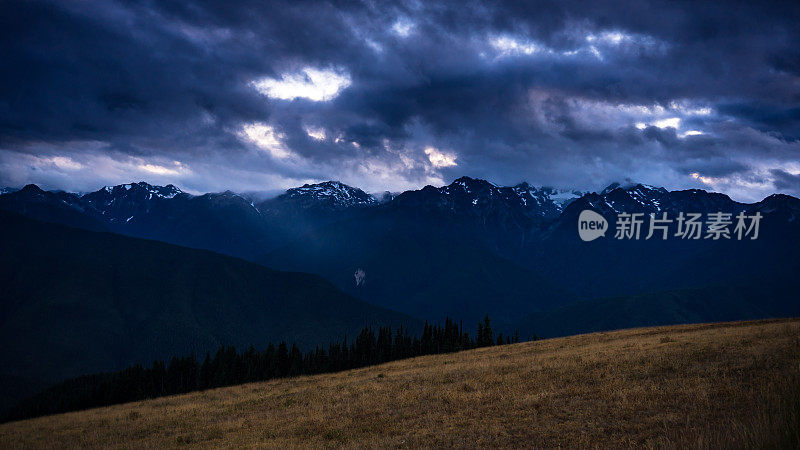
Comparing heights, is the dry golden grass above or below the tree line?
above

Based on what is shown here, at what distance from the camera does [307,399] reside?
32.8 meters

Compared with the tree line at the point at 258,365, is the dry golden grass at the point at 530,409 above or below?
above

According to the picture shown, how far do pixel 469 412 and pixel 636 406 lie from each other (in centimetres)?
760

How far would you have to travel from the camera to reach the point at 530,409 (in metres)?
21.5

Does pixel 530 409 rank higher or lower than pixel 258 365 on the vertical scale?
higher

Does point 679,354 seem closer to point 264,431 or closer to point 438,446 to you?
point 438,446

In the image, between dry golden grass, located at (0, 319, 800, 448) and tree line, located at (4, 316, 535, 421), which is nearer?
dry golden grass, located at (0, 319, 800, 448)

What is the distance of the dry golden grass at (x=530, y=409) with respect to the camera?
16792 mm

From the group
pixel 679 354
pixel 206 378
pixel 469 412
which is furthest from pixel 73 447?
pixel 206 378

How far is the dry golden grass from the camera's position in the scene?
661 inches

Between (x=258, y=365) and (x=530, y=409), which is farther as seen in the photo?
(x=258, y=365)

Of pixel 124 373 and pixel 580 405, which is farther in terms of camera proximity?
pixel 124 373

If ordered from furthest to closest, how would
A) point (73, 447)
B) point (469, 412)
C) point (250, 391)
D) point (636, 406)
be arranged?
point (250, 391) → point (73, 447) → point (469, 412) → point (636, 406)

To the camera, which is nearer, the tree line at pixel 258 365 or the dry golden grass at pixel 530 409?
the dry golden grass at pixel 530 409
